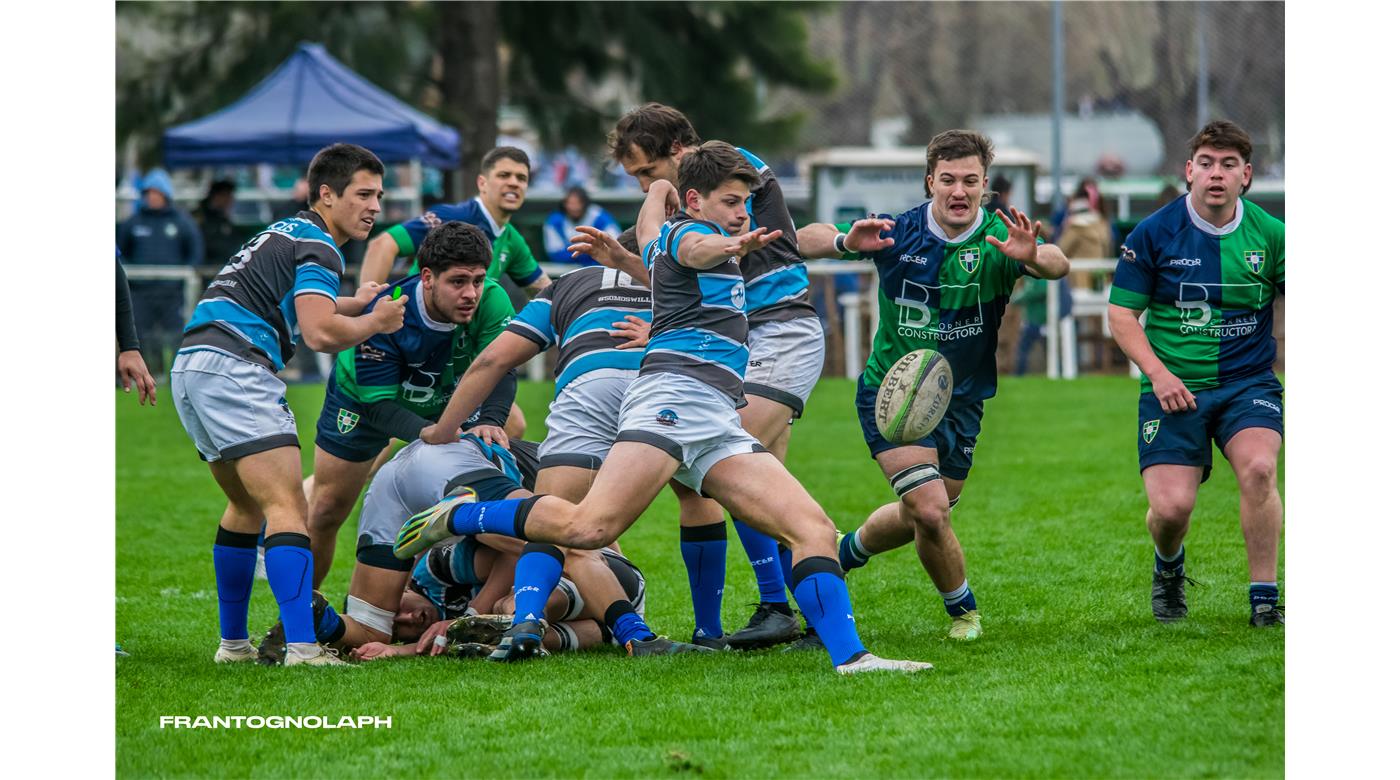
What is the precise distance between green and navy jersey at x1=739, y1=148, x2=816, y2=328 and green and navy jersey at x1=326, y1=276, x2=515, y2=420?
3.42 ft

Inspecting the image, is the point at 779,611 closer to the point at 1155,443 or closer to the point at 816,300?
the point at 1155,443

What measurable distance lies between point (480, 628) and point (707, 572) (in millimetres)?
906

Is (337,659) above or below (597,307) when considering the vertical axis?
below

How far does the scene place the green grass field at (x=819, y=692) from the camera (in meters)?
4.59

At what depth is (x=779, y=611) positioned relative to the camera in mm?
6594

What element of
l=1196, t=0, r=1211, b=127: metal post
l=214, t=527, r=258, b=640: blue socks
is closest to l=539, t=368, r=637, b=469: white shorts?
l=214, t=527, r=258, b=640: blue socks

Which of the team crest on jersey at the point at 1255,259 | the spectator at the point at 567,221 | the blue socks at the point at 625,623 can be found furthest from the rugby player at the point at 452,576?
the spectator at the point at 567,221

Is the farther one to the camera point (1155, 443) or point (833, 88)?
point (833, 88)

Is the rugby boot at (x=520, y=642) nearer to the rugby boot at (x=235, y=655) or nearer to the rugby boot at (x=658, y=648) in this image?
the rugby boot at (x=658, y=648)

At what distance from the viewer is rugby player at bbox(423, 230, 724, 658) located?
6.33m

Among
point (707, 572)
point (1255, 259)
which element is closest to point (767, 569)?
point (707, 572)

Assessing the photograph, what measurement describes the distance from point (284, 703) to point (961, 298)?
2830 millimetres

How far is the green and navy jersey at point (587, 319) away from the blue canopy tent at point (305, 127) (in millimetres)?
12044

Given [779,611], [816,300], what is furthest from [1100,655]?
[816,300]
